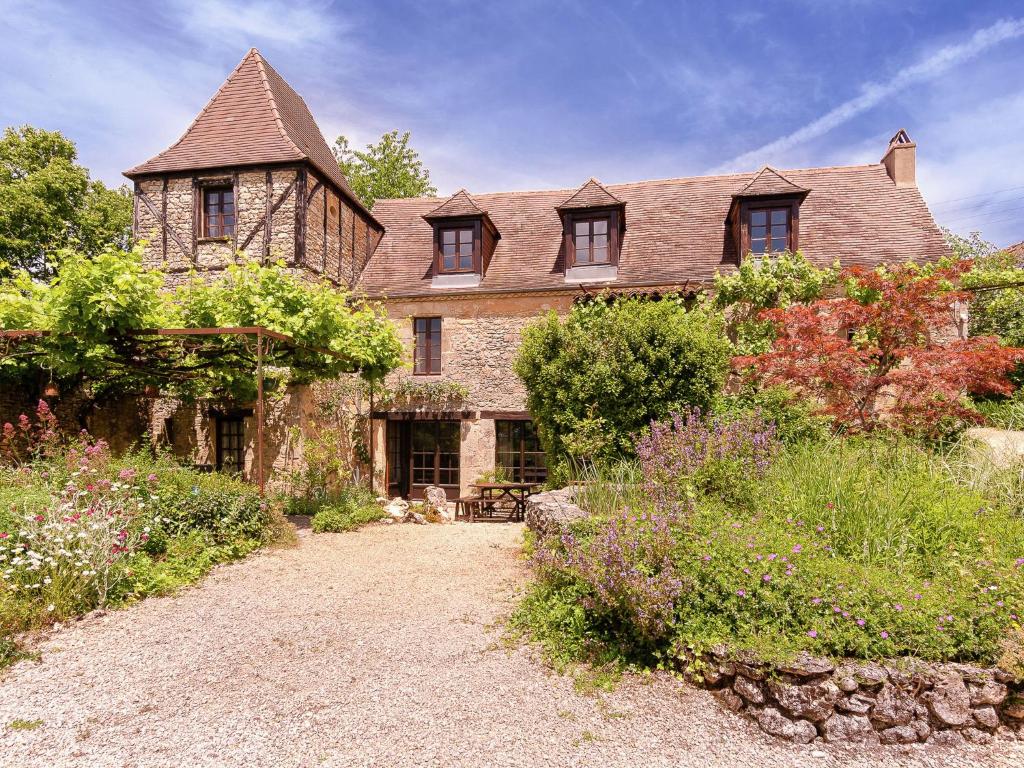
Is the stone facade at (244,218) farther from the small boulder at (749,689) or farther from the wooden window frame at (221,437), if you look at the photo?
the small boulder at (749,689)

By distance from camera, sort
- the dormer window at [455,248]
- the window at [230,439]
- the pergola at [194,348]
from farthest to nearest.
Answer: the dormer window at [455,248], the window at [230,439], the pergola at [194,348]

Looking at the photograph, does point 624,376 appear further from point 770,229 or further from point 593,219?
point 770,229

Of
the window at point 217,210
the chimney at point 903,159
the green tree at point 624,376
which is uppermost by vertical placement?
the chimney at point 903,159

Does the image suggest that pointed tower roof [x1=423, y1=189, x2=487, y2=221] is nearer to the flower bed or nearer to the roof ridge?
the roof ridge

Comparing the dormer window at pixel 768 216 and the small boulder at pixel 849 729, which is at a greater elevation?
the dormer window at pixel 768 216

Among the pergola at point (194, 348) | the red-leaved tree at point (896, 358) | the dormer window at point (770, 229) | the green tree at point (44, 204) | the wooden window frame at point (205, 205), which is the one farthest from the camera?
the green tree at point (44, 204)

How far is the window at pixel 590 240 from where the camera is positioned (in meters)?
11.8

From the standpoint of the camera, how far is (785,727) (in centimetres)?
305

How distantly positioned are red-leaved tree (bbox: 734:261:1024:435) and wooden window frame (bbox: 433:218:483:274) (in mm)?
6029

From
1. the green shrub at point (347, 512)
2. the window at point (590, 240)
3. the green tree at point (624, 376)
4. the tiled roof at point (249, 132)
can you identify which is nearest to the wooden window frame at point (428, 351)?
the green shrub at point (347, 512)

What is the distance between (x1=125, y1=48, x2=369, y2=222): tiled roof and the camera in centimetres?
1146

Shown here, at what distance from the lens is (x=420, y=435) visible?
40.3ft

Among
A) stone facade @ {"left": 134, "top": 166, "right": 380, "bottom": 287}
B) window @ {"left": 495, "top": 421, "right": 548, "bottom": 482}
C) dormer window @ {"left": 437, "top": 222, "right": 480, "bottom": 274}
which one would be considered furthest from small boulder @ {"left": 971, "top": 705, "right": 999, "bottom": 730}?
stone facade @ {"left": 134, "top": 166, "right": 380, "bottom": 287}

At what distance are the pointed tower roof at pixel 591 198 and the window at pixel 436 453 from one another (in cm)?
523
